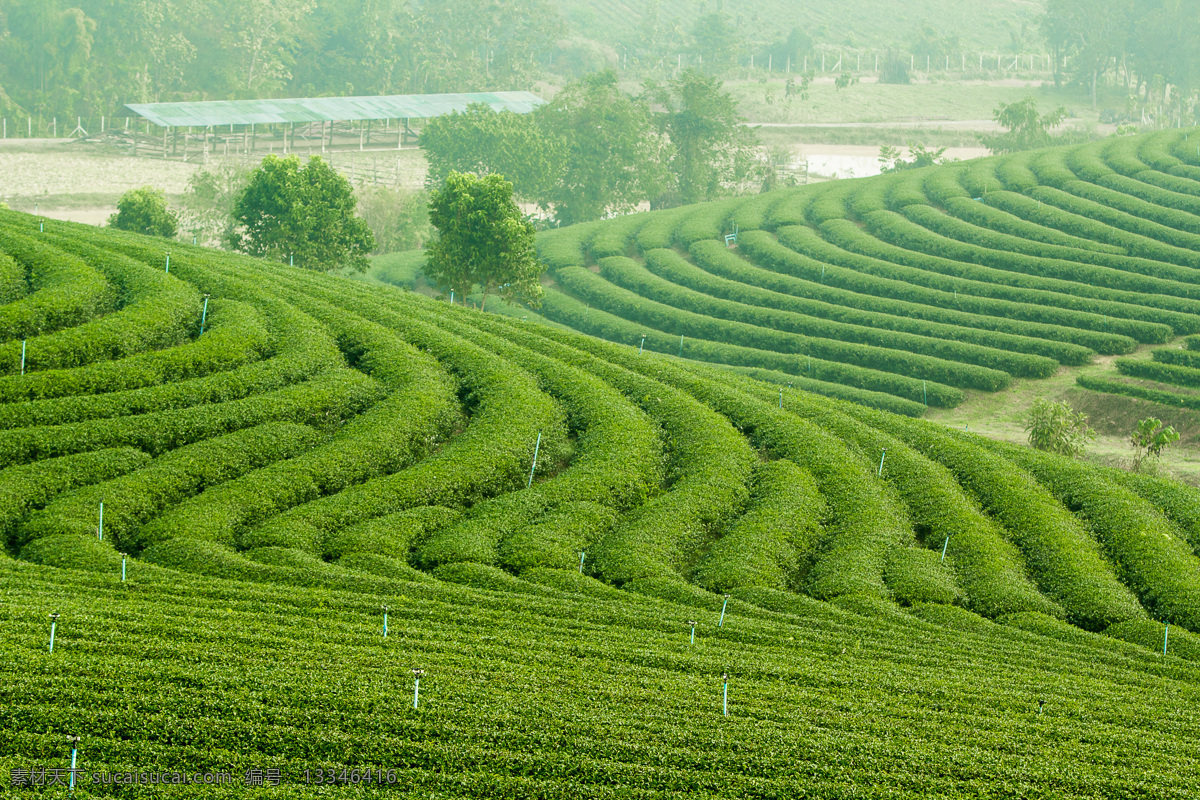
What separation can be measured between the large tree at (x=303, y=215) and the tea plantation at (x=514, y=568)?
922cm

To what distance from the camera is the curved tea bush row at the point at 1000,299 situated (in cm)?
5738

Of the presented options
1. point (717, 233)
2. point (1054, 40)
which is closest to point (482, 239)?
point (717, 233)

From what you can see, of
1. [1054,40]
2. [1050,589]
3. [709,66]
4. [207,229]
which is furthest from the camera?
[709,66]

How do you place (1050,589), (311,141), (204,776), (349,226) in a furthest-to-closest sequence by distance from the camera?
(311,141) → (349,226) → (1050,589) → (204,776)

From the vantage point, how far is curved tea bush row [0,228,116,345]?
33406 millimetres

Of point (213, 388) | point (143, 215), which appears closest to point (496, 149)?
point (143, 215)

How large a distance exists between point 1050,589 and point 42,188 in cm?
9121

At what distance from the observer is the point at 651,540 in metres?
27.8

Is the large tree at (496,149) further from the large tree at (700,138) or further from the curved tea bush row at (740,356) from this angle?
the curved tea bush row at (740,356)

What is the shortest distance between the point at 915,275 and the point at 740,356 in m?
15.6

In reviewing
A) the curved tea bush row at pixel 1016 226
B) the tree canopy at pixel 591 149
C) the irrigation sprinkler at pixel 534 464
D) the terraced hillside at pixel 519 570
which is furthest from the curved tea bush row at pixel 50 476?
the tree canopy at pixel 591 149

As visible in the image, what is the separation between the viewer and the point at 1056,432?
143ft

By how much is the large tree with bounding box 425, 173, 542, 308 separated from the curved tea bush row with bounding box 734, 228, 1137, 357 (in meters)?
17.6

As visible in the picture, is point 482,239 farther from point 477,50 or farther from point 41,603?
point 477,50
